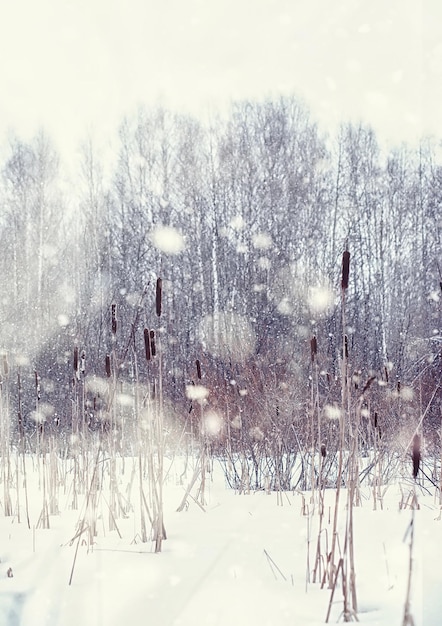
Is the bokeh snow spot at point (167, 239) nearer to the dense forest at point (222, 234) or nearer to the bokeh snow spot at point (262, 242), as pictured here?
the dense forest at point (222, 234)

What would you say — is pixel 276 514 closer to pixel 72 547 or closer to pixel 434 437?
pixel 72 547

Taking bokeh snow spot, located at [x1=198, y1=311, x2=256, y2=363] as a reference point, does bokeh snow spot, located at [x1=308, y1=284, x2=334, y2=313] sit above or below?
above

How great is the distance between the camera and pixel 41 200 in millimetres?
14867

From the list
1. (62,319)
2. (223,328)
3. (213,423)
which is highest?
(62,319)

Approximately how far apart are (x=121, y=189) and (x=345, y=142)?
5.48 meters

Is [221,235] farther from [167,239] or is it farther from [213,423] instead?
[213,423]

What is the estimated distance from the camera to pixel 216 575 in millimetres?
1828

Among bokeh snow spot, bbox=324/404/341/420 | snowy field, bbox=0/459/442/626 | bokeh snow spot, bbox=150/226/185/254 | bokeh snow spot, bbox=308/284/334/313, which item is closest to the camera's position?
snowy field, bbox=0/459/442/626

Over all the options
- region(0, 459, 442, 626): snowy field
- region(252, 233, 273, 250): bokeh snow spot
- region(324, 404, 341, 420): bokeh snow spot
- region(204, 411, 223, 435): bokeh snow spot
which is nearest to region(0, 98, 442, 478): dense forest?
region(252, 233, 273, 250): bokeh snow spot

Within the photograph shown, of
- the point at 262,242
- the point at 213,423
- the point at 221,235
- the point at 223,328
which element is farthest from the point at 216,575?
the point at 221,235

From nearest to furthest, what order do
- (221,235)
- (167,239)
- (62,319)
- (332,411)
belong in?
(332,411) < (62,319) < (221,235) < (167,239)

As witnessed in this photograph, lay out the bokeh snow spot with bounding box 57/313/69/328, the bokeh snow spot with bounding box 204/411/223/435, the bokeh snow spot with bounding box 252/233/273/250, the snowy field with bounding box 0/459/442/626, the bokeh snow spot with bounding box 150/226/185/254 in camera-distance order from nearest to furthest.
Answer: the snowy field with bounding box 0/459/442/626 < the bokeh snow spot with bounding box 204/411/223/435 < the bokeh snow spot with bounding box 57/313/69/328 < the bokeh snow spot with bounding box 252/233/273/250 < the bokeh snow spot with bounding box 150/226/185/254

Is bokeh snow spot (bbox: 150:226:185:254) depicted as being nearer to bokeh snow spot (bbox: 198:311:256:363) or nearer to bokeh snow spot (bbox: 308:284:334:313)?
bokeh snow spot (bbox: 198:311:256:363)

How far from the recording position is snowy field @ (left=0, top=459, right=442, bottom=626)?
5.05 feet
